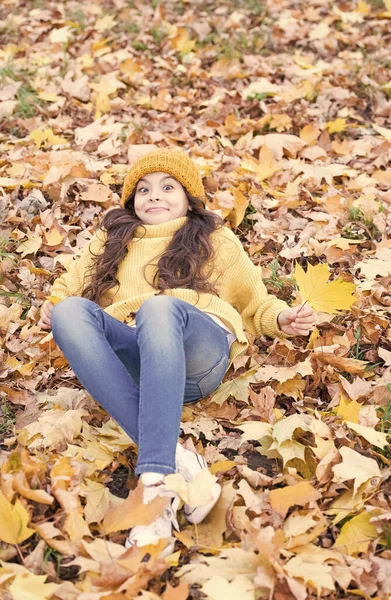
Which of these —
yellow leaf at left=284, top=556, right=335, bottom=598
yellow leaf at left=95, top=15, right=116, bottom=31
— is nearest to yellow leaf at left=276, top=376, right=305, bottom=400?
yellow leaf at left=284, top=556, right=335, bottom=598

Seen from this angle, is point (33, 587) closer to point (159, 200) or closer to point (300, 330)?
point (300, 330)

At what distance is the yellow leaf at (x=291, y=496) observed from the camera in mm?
2016

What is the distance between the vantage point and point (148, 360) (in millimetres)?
2139

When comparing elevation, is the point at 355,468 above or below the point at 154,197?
below

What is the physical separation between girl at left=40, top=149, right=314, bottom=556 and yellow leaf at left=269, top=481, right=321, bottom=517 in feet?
0.64

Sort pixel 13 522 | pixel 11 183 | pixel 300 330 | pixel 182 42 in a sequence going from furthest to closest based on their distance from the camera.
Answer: pixel 182 42
pixel 11 183
pixel 300 330
pixel 13 522

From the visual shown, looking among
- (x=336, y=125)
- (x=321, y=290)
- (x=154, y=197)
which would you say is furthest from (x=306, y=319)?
(x=336, y=125)

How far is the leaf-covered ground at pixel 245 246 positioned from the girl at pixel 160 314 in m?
0.16

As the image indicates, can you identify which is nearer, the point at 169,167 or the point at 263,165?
the point at 169,167

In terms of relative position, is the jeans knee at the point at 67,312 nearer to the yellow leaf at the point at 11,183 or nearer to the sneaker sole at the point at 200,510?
the sneaker sole at the point at 200,510

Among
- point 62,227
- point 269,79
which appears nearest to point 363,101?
point 269,79

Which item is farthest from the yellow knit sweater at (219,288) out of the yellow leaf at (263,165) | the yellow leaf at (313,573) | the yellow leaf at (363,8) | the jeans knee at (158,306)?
the yellow leaf at (363,8)

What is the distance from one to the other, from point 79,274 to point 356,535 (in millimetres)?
1672

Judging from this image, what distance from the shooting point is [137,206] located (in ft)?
9.71
